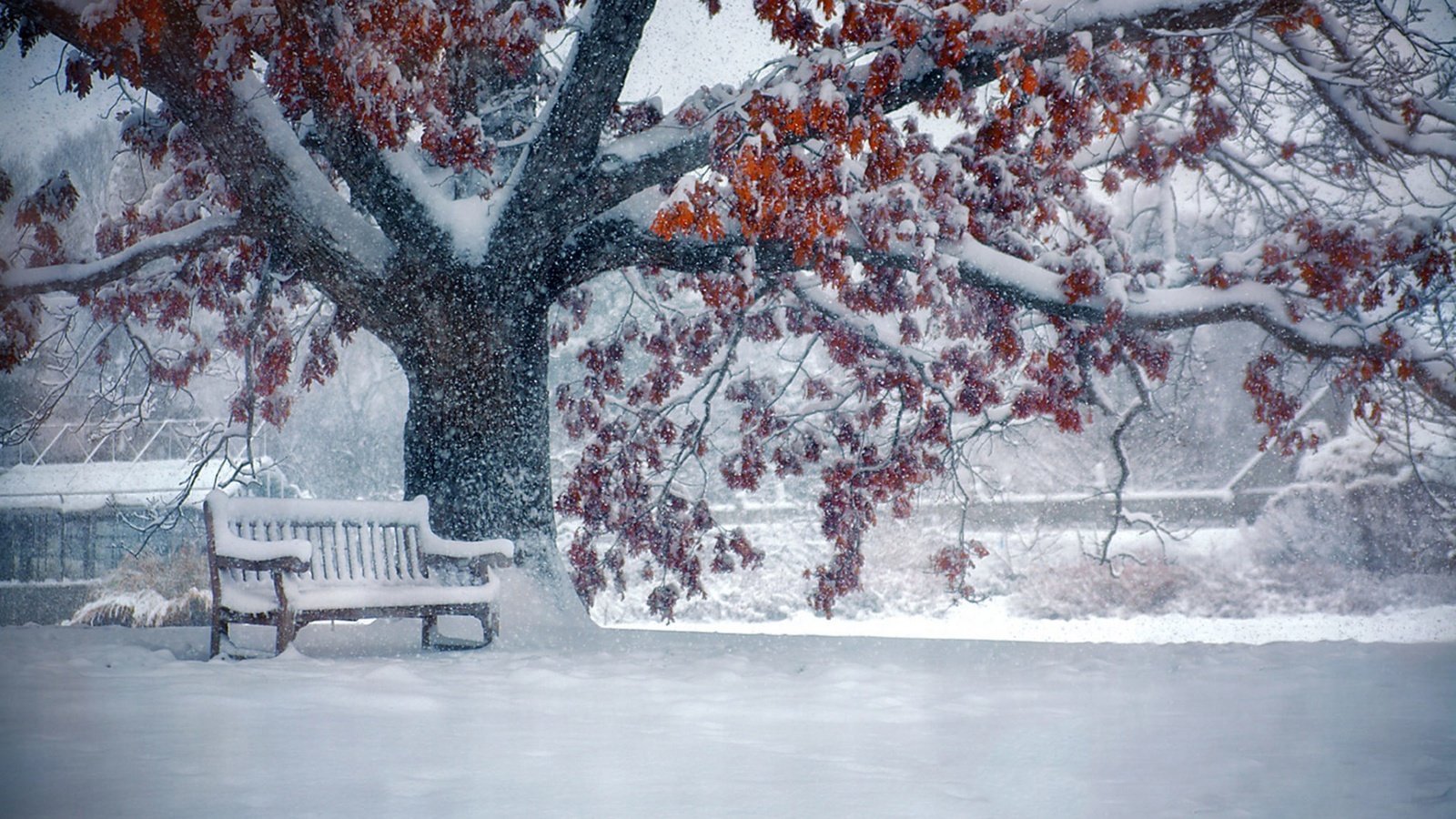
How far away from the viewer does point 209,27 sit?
6.01 m

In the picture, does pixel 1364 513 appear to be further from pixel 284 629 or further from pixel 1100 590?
pixel 284 629

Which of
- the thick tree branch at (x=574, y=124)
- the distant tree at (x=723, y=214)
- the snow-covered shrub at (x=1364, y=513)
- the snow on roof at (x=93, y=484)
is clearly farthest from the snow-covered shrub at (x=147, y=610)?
the snow-covered shrub at (x=1364, y=513)

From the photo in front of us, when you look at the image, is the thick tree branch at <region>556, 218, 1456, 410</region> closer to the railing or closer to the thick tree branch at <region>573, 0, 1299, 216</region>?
the thick tree branch at <region>573, 0, 1299, 216</region>

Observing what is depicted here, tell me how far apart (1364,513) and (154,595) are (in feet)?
69.7

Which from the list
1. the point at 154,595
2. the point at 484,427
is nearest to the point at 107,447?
the point at 154,595

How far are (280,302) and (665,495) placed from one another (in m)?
6.68

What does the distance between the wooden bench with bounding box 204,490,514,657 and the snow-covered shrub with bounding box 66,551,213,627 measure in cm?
1094

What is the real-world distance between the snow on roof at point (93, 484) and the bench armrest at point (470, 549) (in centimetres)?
1864

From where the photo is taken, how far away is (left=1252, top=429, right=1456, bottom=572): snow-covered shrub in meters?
19.2

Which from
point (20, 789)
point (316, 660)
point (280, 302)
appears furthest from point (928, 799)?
point (280, 302)

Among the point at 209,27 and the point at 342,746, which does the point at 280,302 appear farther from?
the point at 342,746

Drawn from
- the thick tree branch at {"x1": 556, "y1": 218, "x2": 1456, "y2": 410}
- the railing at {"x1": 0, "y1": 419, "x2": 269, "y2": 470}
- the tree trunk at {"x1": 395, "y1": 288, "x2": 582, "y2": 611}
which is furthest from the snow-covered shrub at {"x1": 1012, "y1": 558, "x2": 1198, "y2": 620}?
the railing at {"x1": 0, "y1": 419, "x2": 269, "y2": 470}

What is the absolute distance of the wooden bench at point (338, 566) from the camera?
21.7ft

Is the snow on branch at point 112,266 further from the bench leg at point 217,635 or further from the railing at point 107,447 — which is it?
the railing at point 107,447
